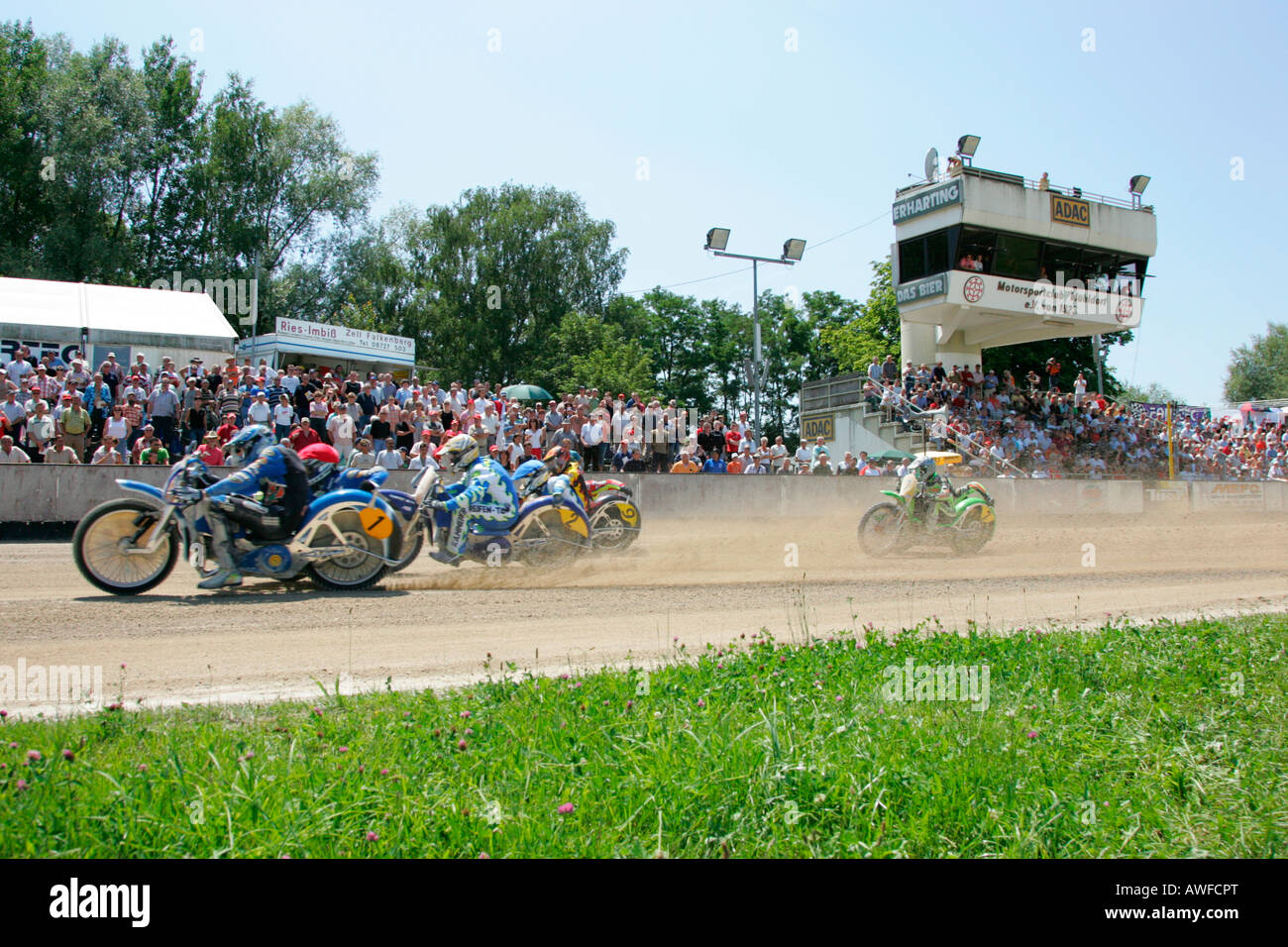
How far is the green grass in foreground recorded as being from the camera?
3332mm

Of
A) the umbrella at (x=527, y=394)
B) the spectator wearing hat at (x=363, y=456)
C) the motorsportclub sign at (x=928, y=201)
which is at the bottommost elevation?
the spectator wearing hat at (x=363, y=456)

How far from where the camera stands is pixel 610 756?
13.9 feet

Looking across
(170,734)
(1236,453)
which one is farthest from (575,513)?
(1236,453)

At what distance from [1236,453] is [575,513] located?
30.9 meters

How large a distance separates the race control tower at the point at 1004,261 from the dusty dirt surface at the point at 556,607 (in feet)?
64.4

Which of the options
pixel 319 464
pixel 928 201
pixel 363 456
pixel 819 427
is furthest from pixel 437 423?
pixel 928 201

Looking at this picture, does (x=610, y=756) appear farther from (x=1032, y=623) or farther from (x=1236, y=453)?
(x=1236, y=453)

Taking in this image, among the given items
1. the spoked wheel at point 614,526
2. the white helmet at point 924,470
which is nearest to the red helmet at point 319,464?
the spoked wheel at point 614,526

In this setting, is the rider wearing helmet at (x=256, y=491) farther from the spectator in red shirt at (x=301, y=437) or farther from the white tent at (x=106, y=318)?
the white tent at (x=106, y=318)

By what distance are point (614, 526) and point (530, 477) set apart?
168cm

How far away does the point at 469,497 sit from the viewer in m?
10.8

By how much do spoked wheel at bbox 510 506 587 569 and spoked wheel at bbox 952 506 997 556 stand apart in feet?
22.8

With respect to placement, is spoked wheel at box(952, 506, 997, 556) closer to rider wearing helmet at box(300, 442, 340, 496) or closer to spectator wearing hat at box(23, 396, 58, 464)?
rider wearing helmet at box(300, 442, 340, 496)

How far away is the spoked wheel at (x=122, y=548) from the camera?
28.6 feet
